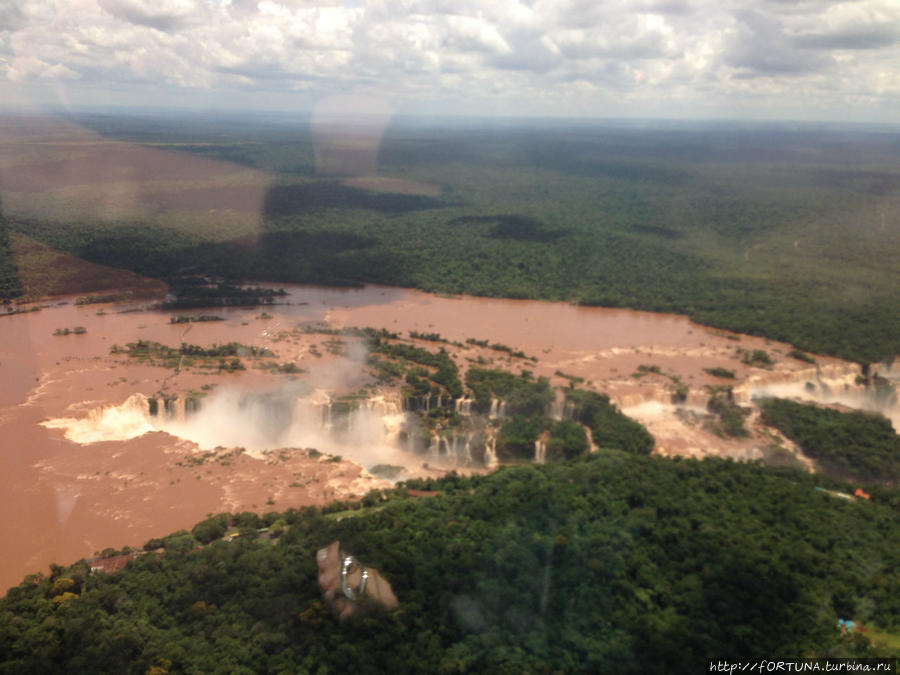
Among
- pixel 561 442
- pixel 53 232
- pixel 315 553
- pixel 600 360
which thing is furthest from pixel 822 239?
pixel 53 232

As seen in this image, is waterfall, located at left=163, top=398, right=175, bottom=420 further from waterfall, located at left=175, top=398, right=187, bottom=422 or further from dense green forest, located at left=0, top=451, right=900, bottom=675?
dense green forest, located at left=0, top=451, right=900, bottom=675

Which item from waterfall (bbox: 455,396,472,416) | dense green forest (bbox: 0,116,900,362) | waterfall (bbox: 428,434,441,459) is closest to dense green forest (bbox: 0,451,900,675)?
waterfall (bbox: 428,434,441,459)

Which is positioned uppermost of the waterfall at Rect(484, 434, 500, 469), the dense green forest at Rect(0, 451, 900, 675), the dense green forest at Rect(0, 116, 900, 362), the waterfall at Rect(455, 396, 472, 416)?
the dense green forest at Rect(0, 116, 900, 362)

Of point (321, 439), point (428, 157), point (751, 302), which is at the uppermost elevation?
point (428, 157)

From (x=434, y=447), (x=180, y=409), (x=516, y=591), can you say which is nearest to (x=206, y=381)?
(x=180, y=409)

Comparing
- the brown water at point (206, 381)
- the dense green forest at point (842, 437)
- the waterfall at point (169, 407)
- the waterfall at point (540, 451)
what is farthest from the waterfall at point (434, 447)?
the dense green forest at point (842, 437)

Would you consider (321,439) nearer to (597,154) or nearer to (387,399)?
(387,399)
